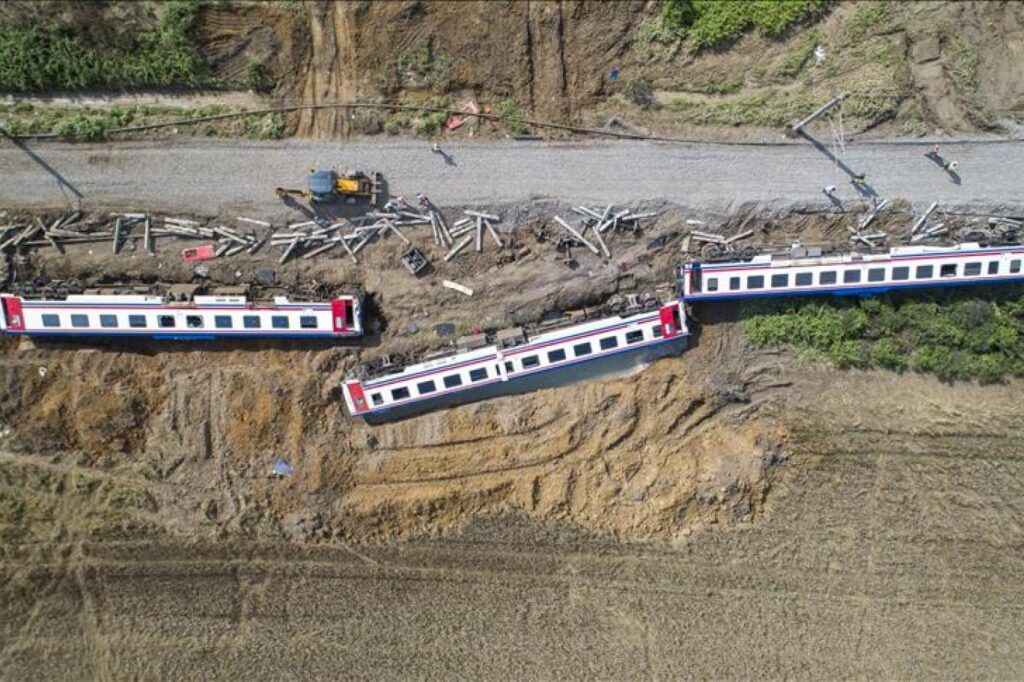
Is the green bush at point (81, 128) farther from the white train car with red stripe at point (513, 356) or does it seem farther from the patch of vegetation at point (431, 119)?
the white train car with red stripe at point (513, 356)

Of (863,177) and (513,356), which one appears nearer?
(513,356)

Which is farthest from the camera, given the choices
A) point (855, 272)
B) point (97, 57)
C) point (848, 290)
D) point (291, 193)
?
point (97, 57)

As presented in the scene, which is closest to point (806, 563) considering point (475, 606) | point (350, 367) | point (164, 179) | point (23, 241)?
point (475, 606)

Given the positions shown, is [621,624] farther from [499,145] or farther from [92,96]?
[92,96]

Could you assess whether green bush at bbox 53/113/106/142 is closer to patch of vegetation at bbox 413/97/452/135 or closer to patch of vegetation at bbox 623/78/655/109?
patch of vegetation at bbox 413/97/452/135

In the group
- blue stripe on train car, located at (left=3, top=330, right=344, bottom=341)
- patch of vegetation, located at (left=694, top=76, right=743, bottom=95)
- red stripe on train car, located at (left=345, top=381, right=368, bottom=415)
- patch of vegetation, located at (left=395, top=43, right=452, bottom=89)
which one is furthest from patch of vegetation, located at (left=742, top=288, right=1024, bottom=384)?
blue stripe on train car, located at (left=3, top=330, right=344, bottom=341)


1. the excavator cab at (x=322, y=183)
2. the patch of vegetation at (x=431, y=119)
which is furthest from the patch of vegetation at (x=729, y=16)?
the excavator cab at (x=322, y=183)

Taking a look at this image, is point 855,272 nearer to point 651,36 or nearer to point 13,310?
point 651,36

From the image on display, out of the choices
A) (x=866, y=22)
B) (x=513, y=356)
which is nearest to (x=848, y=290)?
(x=866, y=22)
